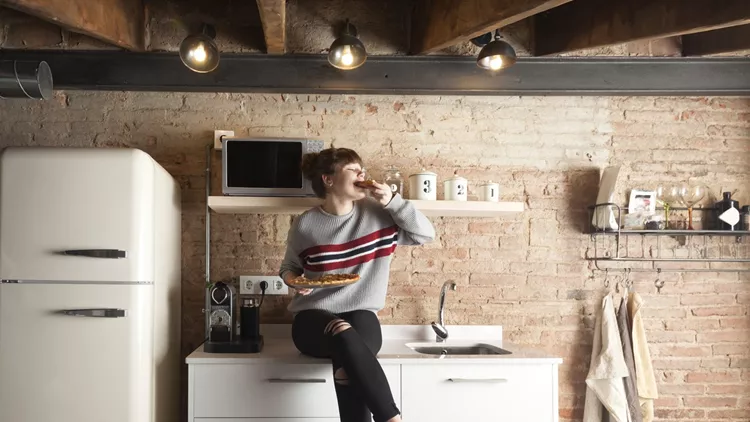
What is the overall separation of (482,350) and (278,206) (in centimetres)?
122

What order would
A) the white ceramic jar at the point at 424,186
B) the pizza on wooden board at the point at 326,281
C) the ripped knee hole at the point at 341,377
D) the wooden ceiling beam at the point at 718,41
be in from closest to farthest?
the ripped knee hole at the point at 341,377 < the pizza on wooden board at the point at 326,281 < the wooden ceiling beam at the point at 718,41 < the white ceramic jar at the point at 424,186

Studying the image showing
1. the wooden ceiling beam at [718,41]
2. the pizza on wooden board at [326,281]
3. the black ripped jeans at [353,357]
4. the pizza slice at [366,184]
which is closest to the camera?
the black ripped jeans at [353,357]

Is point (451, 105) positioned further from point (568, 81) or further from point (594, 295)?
point (594, 295)

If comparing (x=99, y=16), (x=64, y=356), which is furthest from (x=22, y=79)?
(x=64, y=356)

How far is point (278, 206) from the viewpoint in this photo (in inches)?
122

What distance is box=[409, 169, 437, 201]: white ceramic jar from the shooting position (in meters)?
3.19

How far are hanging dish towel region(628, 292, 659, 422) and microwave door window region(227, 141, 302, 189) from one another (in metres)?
1.81

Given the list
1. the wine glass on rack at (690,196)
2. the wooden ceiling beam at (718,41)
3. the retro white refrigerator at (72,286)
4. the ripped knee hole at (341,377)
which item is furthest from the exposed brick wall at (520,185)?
the ripped knee hole at (341,377)

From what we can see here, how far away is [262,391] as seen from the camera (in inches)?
109

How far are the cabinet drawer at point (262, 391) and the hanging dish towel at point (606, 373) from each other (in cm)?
119

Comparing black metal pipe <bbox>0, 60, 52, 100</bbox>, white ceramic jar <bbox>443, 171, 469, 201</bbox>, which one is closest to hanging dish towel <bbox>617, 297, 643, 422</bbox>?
white ceramic jar <bbox>443, 171, 469, 201</bbox>

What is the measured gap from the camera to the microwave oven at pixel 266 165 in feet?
10.1

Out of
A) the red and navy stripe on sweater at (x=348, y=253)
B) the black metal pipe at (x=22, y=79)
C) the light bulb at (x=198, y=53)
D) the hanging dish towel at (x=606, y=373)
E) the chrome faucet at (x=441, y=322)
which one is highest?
the light bulb at (x=198, y=53)

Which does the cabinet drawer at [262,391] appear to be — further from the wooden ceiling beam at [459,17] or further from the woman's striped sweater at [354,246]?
the wooden ceiling beam at [459,17]
